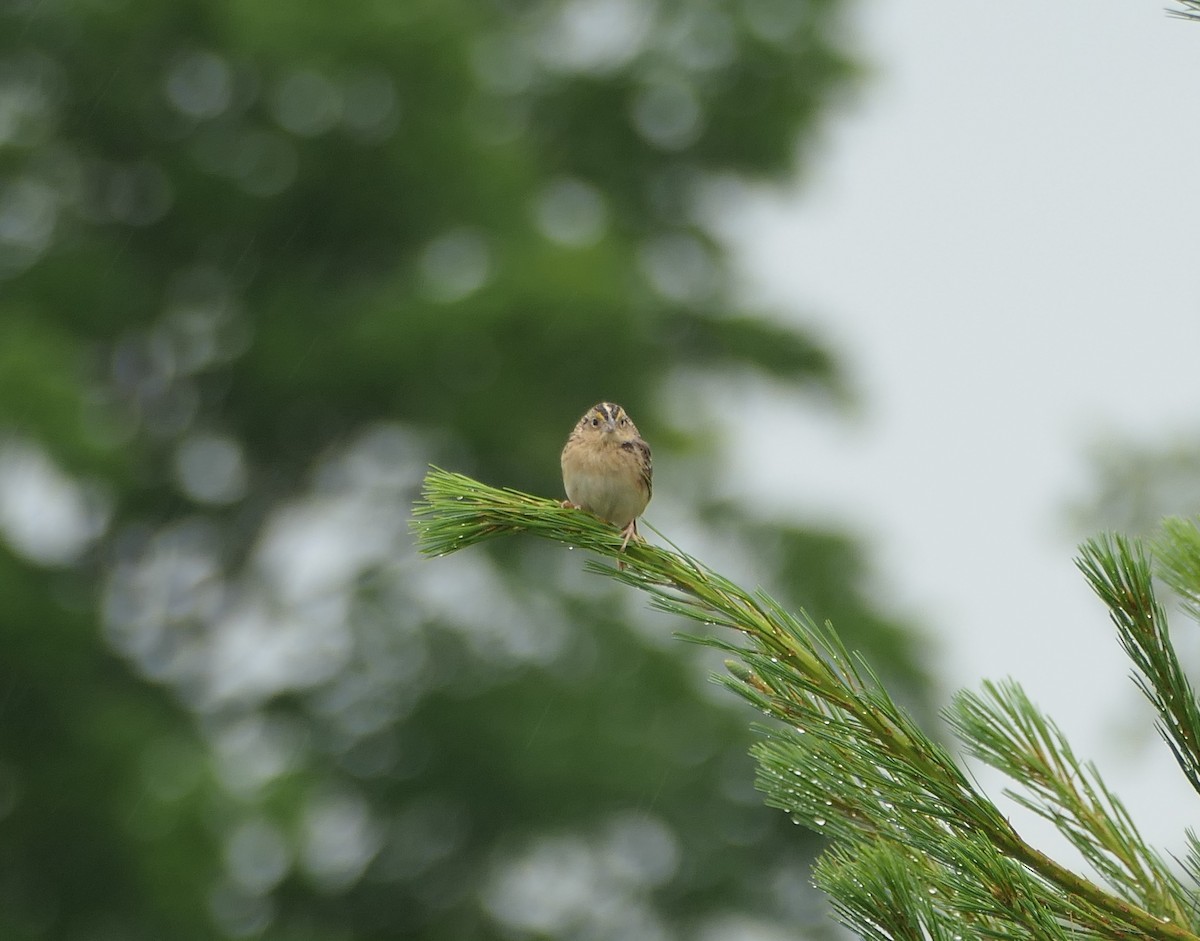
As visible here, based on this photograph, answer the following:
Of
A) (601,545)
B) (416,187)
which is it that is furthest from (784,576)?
(601,545)

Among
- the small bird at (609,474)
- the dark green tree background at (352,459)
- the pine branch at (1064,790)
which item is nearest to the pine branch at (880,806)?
the pine branch at (1064,790)

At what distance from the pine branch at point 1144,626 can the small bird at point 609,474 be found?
2.18m

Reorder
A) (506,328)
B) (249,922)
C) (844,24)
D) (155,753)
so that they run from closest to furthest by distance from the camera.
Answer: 1. (155,753)
2. (249,922)
3. (506,328)
4. (844,24)

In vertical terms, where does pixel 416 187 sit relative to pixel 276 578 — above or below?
above

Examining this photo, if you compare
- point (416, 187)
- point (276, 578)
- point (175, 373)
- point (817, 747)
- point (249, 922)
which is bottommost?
point (249, 922)

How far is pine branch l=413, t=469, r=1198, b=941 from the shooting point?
1.43 metres

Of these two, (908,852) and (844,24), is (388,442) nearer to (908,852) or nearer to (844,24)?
(844,24)

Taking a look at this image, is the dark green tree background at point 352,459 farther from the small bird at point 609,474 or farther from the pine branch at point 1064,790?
the pine branch at point 1064,790

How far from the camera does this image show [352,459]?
31.8ft

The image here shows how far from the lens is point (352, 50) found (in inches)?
348

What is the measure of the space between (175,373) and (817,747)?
8.32 meters

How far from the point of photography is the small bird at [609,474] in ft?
11.9

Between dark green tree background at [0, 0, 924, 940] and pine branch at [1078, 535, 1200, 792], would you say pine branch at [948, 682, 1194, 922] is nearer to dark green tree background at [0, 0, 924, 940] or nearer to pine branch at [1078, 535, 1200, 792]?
pine branch at [1078, 535, 1200, 792]

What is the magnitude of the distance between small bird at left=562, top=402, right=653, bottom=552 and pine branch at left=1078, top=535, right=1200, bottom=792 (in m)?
2.18
